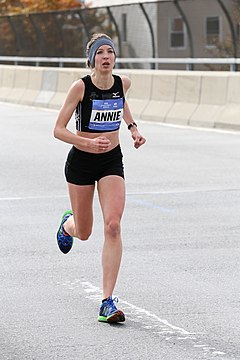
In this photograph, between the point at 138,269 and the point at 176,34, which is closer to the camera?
the point at 138,269

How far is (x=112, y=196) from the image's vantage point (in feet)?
27.3

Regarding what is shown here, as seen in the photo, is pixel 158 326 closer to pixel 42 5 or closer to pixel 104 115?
pixel 104 115

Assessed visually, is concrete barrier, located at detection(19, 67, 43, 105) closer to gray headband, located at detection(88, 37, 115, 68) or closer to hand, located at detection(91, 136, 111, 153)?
gray headband, located at detection(88, 37, 115, 68)

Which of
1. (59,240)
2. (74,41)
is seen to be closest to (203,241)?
(59,240)

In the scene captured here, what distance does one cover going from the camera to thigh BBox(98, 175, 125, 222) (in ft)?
27.0

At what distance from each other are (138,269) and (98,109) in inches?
70.1

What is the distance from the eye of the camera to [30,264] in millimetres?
10078

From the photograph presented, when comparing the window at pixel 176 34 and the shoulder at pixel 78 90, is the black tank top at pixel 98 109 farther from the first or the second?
the window at pixel 176 34

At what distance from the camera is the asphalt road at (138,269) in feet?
24.0

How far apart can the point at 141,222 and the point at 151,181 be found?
133 inches

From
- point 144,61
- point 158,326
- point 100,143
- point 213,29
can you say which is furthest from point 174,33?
point 158,326

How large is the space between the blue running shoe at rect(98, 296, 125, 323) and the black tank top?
1.20 meters

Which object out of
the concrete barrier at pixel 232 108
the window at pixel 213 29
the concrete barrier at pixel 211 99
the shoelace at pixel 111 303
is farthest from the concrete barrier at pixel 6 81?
the shoelace at pixel 111 303

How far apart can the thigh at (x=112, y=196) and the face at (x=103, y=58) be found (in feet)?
2.36
